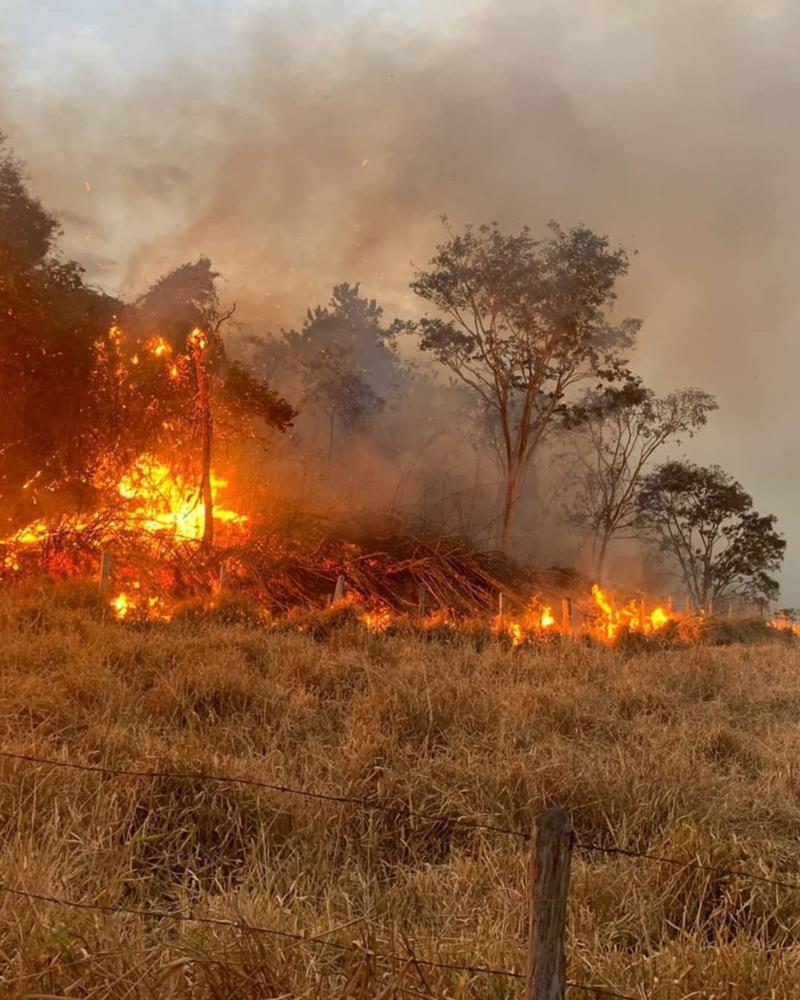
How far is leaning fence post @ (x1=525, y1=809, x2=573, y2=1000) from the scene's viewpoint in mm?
2023

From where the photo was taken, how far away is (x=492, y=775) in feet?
16.1

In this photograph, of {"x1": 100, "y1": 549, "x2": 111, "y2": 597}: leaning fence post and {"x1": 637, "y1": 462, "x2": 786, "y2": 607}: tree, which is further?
{"x1": 637, "y1": 462, "x2": 786, "y2": 607}: tree

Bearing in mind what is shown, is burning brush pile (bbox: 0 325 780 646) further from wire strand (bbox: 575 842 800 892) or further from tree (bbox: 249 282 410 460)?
tree (bbox: 249 282 410 460)

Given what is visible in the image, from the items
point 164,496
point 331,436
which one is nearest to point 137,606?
point 164,496

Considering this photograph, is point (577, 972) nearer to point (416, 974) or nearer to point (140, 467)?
point (416, 974)

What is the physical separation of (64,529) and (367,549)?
5736 mm

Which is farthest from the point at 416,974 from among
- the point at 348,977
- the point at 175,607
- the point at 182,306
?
the point at 182,306

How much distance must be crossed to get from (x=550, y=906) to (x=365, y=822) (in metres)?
2.70

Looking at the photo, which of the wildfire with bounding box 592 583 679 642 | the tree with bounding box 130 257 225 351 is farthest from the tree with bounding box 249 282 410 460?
the wildfire with bounding box 592 583 679 642

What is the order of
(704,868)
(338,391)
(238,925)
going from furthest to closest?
(338,391), (704,868), (238,925)

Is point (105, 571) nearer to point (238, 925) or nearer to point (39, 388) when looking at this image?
point (39, 388)

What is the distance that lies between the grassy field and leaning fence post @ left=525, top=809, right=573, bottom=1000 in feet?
1.67

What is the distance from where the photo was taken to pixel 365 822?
455 cm

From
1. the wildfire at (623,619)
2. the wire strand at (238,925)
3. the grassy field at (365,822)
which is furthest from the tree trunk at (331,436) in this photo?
the wire strand at (238,925)
